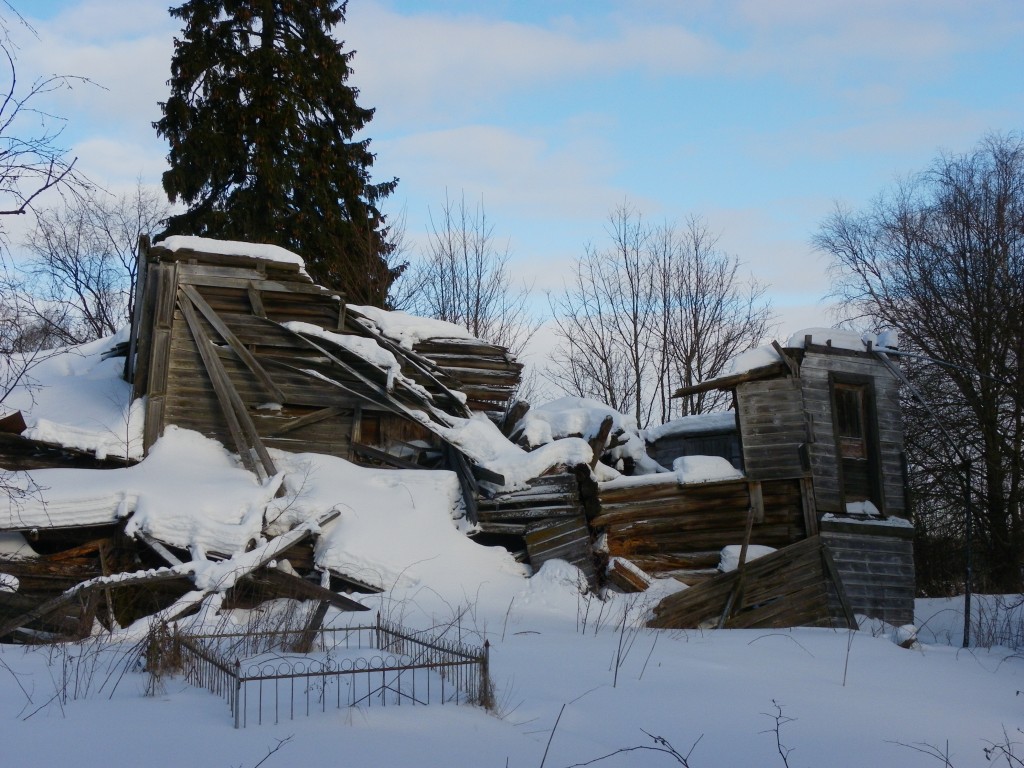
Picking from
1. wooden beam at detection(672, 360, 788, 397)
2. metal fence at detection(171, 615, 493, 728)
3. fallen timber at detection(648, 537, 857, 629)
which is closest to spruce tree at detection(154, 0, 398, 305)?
wooden beam at detection(672, 360, 788, 397)

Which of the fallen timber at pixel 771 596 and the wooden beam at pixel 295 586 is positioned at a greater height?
the wooden beam at pixel 295 586

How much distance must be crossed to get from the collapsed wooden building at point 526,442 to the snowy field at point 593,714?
448 cm

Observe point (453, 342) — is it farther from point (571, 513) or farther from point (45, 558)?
point (45, 558)

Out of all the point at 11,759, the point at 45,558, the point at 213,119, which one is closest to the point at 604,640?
the point at 11,759

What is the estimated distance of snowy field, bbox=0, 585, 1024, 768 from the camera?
498cm

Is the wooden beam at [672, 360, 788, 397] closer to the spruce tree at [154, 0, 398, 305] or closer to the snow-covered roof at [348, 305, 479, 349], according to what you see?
the snow-covered roof at [348, 305, 479, 349]

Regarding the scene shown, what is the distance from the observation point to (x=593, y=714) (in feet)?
21.8

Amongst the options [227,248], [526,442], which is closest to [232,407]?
[227,248]

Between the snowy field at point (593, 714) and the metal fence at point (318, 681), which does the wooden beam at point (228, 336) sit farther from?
the metal fence at point (318, 681)

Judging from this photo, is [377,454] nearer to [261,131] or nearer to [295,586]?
[295,586]

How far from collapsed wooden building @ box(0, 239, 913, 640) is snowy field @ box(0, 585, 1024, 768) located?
14.7ft

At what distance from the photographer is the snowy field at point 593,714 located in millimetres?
4984

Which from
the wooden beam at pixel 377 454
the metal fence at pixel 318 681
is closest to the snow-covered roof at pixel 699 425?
the wooden beam at pixel 377 454

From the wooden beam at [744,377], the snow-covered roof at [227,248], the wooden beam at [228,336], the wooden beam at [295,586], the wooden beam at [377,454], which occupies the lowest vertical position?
the wooden beam at [295,586]
